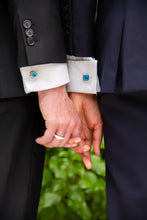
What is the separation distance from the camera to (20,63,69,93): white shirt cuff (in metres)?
0.93

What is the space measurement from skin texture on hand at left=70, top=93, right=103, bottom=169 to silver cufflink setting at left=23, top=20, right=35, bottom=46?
28 centimetres

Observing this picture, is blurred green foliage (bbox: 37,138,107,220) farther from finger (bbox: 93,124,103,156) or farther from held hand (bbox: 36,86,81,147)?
held hand (bbox: 36,86,81,147)

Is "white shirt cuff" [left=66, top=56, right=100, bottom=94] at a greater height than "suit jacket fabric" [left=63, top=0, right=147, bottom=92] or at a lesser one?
lesser

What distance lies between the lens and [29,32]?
0.89 metres

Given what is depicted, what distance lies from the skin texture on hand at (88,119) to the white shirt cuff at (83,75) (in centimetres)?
7

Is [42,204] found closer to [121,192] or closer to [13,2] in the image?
[121,192]

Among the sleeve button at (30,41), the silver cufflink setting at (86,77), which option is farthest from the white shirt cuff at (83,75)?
the sleeve button at (30,41)

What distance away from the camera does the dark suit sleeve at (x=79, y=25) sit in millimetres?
935

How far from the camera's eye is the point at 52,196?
1563 mm

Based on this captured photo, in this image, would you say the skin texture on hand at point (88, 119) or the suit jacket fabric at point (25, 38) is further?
the skin texture on hand at point (88, 119)

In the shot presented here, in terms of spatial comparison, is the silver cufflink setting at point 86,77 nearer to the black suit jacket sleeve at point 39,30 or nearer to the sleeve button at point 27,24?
the black suit jacket sleeve at point 39,30

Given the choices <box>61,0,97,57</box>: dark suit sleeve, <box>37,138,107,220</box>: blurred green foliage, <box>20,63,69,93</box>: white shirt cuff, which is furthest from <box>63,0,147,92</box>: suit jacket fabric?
<box>37,138,107,220</box>: blurred green foliage

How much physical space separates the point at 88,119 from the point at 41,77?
0.30 m

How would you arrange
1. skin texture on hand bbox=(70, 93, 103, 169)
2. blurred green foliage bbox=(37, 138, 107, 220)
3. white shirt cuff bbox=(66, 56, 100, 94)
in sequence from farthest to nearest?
blurred green foliage bbox=(37, 138, 107, 220) → skin texture on hand bbox=(70, 93, 103, 169) → white shirt cuff bbox=(66, 56, 100, 94)
